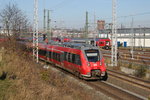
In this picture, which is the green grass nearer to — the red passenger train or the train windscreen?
the red passenger train

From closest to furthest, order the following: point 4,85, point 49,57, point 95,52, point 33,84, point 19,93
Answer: point 19,93
point 4,85
point 33,84
point 95,52
point 49,57

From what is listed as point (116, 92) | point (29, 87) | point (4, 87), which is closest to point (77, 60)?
point (116, 92)

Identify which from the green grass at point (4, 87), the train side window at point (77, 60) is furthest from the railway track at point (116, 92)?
the green grass at point (4, 87)

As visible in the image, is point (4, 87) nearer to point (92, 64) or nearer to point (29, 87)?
point (29, 87)

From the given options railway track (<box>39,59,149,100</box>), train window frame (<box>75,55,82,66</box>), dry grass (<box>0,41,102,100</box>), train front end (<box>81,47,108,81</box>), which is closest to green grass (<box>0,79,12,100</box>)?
dry grass (<box>0,41,102,100</box>)

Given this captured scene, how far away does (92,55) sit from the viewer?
58.0 feet

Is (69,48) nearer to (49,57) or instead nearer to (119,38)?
(49,57)

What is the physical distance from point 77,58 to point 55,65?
6.91 m

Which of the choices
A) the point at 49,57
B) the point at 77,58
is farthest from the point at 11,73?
the point at 49,57

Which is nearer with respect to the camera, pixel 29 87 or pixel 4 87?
pixel 4 87

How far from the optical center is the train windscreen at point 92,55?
17438 millimetres

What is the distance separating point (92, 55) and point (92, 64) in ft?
2.61

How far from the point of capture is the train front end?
17.0 metres

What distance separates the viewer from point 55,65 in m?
24.4
